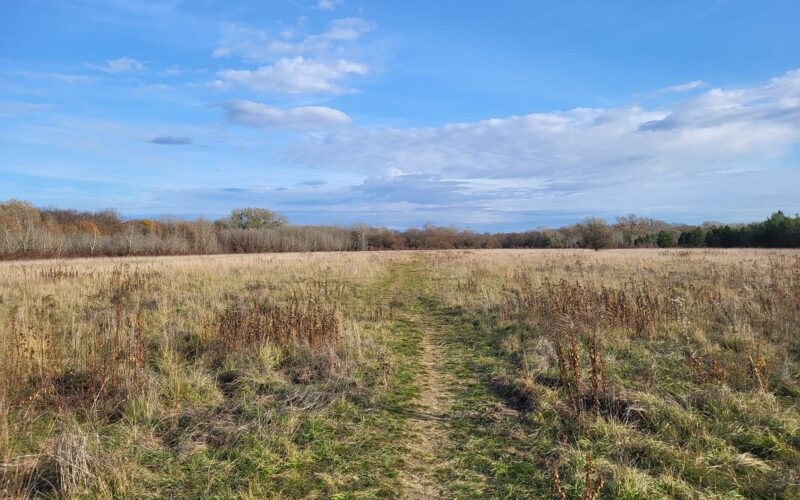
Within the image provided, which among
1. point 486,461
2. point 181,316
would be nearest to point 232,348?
point 181,316

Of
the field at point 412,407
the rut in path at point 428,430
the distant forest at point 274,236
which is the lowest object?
the rut in path at point 428,430

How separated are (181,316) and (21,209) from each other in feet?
220

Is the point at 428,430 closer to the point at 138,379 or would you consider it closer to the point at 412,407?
the point at 412,407

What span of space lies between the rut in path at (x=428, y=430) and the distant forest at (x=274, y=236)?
2196 inches

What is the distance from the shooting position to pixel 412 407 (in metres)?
5.41

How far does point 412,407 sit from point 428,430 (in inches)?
25.9

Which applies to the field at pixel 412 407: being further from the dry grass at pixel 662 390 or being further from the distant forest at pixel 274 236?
the distant forest at pixel 274 236

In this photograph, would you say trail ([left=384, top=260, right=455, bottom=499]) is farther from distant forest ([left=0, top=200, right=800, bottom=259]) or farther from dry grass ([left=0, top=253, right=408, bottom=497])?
distant forest ([left=0, top=200, right=800, bottom=259])

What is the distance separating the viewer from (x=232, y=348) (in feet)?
23.3

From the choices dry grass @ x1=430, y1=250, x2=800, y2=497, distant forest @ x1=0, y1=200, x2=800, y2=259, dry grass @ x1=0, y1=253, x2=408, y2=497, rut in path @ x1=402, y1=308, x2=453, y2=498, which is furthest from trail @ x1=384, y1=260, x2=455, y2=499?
distant forest @ x1=0, y1=200, x2=800, y2=259

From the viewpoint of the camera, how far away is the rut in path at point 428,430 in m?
3.72

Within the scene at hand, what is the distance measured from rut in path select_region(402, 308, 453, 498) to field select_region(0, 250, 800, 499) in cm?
2

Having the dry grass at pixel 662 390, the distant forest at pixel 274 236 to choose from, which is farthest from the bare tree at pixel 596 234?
the dry grass at pixel 662 390

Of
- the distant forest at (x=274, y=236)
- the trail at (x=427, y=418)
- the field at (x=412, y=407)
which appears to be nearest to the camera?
the field at (x=412, y=407)
